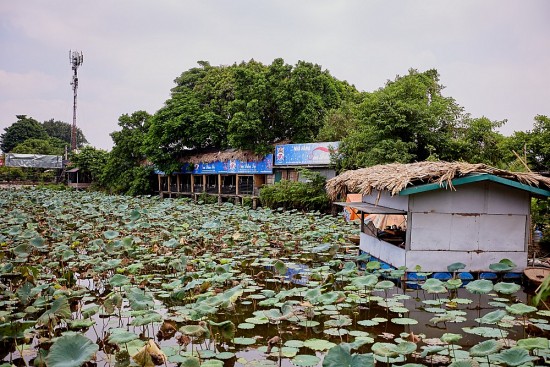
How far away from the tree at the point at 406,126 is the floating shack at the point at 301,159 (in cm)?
320

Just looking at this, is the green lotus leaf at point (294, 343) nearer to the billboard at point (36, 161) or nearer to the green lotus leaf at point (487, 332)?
the green lotus leaf at point (487, 332)

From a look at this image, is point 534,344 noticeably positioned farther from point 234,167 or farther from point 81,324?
point 234,167

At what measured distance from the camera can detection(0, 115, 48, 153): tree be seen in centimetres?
5175

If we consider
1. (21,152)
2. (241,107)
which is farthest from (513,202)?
(21,152)

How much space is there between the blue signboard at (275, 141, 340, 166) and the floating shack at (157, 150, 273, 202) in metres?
0.92

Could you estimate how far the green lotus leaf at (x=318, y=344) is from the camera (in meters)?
4.62

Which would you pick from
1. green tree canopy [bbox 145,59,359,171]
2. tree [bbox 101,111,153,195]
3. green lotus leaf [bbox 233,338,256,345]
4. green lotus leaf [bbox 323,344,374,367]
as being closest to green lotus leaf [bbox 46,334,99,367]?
green lotus leaf [bbox 233,338,256,345]

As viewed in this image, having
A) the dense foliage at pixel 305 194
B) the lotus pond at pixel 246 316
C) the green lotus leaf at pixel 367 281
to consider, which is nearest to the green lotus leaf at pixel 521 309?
the lotus pond at pixel 246 316

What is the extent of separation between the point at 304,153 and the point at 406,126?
21.5 feet

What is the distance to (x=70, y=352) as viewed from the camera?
11.6ft

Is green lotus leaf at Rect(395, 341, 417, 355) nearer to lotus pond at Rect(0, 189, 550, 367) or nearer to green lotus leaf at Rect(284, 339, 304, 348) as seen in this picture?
lotus pond at Rect(0, 189, 550, 367)

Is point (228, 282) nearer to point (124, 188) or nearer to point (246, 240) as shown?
point (246, 240)

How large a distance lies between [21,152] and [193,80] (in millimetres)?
23991

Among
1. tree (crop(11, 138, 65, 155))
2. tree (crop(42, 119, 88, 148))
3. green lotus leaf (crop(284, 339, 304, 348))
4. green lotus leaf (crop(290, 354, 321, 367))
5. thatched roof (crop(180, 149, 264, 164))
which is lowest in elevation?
green lotus leaf (crop(284, 339, 304, 348))
